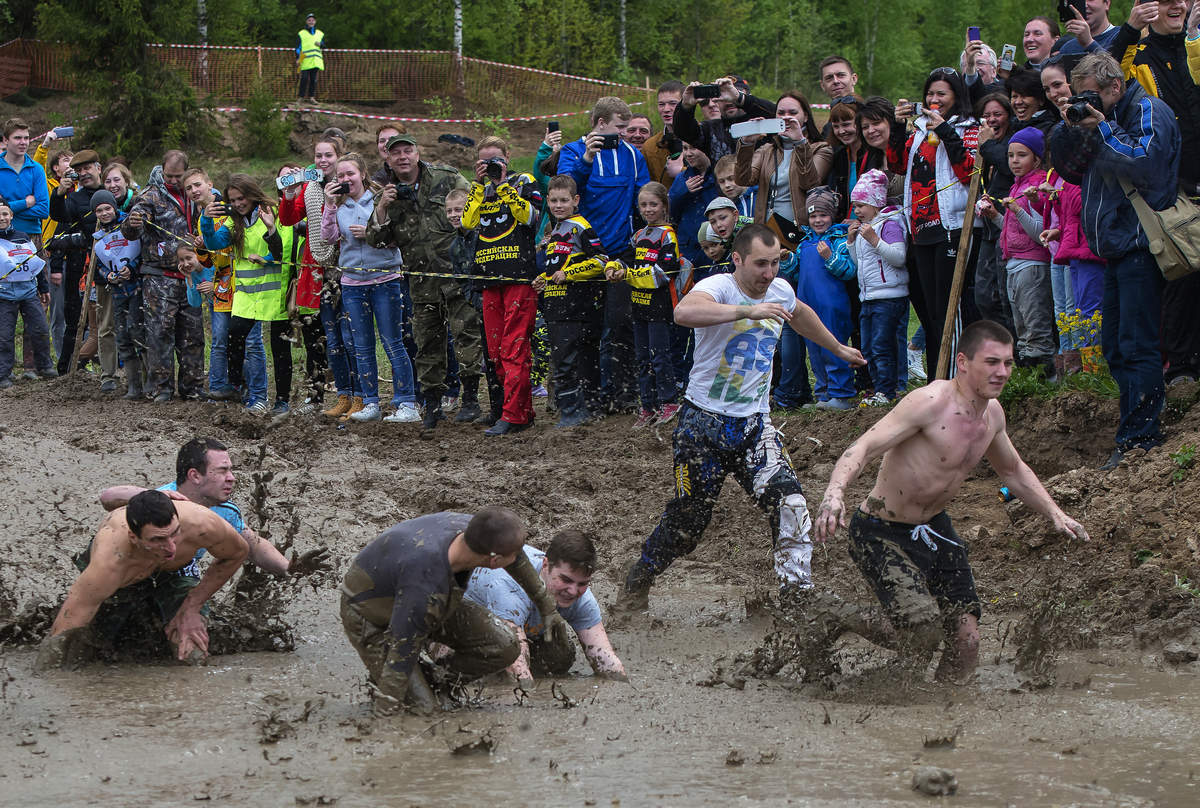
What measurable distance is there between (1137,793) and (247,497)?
22.0ft

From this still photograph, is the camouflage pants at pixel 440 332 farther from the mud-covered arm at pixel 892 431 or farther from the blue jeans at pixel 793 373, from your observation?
the mud-covered arm at pixel 892 431

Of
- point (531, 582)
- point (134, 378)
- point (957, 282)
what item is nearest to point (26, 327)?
point (134, 378)

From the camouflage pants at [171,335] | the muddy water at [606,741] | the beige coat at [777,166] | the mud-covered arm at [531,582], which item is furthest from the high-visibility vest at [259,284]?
the mud-covered arm at [531,582]

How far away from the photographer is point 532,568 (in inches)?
236

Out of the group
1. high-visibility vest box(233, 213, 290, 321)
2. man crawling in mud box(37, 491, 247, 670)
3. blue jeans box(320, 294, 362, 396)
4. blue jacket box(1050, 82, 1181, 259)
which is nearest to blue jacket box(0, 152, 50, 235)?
high-visibility vest box(233, 213, 290, 321)

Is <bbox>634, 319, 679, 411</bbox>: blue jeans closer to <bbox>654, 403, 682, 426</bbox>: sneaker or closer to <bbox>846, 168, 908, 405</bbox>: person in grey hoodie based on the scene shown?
<bbox>654, 403, 682, 426</bbox>: sneaker

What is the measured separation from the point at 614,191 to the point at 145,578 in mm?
5709

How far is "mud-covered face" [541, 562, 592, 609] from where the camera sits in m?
6.21

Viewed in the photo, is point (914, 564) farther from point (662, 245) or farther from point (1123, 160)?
point (662, 245)

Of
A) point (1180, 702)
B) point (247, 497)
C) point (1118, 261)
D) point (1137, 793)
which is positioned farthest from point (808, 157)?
point (1137, 793)

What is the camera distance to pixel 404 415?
12055 mm

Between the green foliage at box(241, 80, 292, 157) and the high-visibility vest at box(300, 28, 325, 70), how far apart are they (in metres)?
3.13

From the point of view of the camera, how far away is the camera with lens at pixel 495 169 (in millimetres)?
11164

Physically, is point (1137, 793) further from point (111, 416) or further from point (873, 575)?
point (111, 416)
